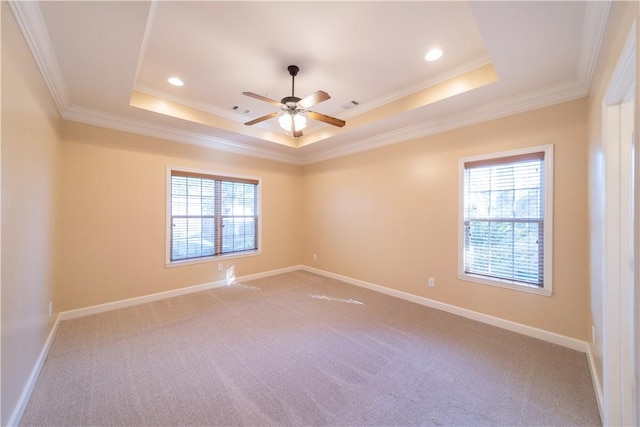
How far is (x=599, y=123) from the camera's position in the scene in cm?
186

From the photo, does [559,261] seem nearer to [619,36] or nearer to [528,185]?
[528,185]

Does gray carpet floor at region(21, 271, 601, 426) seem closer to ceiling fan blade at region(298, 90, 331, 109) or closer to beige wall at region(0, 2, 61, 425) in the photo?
beige wall at region(0, 2, 61, 425)

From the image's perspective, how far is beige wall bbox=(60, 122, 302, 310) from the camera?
316cm

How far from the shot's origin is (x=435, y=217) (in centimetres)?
354

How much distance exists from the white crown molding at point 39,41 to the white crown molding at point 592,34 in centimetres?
359

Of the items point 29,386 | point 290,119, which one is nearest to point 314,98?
point 290,119

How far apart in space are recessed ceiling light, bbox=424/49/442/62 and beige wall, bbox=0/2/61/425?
3.17m

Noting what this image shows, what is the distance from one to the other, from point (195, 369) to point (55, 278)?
2.33 meters

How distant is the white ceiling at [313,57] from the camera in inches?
70.2

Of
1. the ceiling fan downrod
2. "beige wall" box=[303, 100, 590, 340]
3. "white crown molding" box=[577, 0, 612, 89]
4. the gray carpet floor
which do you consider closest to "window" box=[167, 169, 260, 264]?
the gray carpet floor

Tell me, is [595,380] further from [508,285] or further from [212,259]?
[212,259]

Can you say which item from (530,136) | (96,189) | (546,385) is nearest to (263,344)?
(546,385)

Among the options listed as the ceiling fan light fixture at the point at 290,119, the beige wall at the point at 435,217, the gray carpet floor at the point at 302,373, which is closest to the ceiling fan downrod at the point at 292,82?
the ceiling fan light fixture at the point at 290,119

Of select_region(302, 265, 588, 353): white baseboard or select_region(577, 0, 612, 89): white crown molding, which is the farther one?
select_region(302, 265, 588, 353): white baseboard
